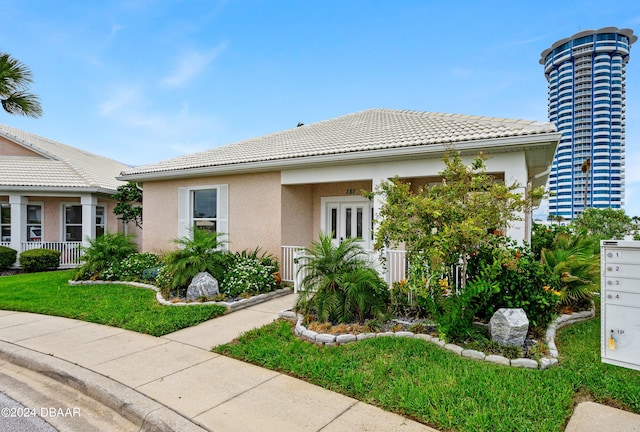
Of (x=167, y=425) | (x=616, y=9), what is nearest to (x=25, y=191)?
(x=167, y=425)

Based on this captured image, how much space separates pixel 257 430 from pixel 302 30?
12.1m

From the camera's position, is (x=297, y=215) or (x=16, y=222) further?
(x=16, y=222)

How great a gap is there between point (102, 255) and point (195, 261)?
4.16 m

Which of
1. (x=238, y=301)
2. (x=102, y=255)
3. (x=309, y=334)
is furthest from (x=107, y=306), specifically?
(x=309, y=334)

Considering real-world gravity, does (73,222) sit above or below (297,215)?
below

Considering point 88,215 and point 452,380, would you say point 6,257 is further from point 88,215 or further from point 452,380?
point 452,380

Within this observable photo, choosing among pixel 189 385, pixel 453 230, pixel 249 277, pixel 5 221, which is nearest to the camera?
pixel 189 385

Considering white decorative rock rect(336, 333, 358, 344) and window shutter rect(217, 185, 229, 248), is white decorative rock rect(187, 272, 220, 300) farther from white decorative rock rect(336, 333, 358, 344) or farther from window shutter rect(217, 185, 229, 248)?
white decorative rock rect(336, 333, 358, 344)

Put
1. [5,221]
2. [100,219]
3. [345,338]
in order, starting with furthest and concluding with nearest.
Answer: [100,219] → [5,221] → [345,338]

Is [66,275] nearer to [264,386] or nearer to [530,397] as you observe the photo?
[264,386]

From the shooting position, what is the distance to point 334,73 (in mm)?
14227

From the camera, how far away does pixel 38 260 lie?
12.7 m

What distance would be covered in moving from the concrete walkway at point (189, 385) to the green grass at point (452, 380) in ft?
0.51

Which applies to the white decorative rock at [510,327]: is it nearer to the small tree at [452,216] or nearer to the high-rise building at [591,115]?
the small tree at [452,216]
